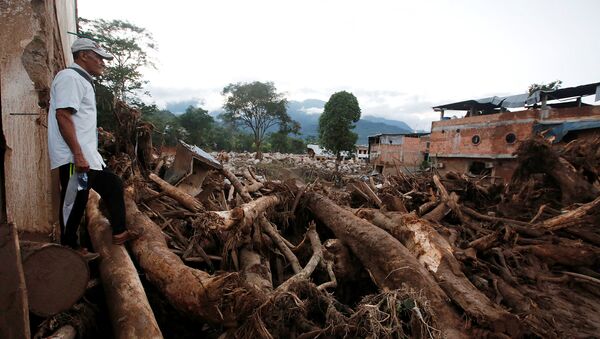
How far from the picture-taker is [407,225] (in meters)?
4.40

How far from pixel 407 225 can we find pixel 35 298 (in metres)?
4.04

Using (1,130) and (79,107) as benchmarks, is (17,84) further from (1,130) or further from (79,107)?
(79,107)

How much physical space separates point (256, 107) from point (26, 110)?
35.0 m

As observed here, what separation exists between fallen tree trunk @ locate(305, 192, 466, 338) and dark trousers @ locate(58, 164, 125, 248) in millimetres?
2725

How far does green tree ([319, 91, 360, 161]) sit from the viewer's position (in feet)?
88.8

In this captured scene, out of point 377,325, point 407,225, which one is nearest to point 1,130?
point 377,325

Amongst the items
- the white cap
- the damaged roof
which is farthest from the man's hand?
the damaged roof

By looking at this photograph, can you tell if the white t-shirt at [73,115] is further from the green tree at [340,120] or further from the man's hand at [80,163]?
the green tree at [340,120]

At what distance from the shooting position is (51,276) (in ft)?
6.07

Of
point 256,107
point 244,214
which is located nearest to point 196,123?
point 256,107

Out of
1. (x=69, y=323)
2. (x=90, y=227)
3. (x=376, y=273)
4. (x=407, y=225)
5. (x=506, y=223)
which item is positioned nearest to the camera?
(x=69, y=323)

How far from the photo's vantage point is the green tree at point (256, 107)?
36219 mm

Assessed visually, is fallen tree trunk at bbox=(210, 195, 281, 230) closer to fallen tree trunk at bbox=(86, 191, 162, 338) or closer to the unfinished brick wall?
fallen tree trunk at bbox=(86, 191, 162, 338)

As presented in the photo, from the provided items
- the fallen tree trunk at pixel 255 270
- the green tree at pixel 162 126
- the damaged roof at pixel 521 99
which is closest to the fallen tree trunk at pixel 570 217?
the fallen tree trunk at pixel 255 270
